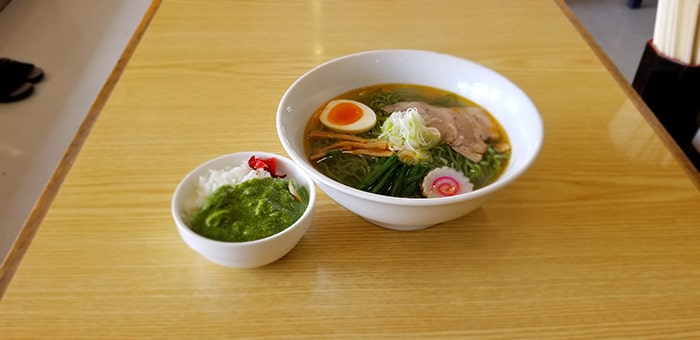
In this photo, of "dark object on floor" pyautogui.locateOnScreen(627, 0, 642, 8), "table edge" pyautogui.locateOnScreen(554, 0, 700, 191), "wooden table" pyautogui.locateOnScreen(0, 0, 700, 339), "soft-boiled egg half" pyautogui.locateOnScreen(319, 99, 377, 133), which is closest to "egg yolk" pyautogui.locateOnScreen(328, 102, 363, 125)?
"soft-boiled egg half" pyautogui.locateOnScreen(319, 99, 377, 133)

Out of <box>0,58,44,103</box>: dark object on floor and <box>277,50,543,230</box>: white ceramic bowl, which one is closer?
<box>277,50,543,230</box>: white ceramic bowl

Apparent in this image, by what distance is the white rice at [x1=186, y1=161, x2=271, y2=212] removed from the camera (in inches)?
31.8

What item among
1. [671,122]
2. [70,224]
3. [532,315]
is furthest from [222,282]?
[671,122]

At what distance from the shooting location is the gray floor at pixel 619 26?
→ 2982 millimetres

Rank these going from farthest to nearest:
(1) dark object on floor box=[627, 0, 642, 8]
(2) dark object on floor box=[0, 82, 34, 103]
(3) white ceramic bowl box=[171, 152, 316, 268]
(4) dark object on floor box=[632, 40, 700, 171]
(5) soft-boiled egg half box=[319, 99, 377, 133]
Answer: (1) dark object on floor box=[627, 0, 642, 8], (2) dark object on floor box=[0, 82, 34, 103], (4) dark object on floor box=[632, 40, 700, 171], (5) soft-boiled egg half box=[319, 99, 377, 133], (3) white ceramic bowl box=[171, 152, 316, 268]

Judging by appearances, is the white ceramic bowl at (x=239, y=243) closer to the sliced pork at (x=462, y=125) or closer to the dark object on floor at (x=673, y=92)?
the sliced pork at (x=462, y=125)

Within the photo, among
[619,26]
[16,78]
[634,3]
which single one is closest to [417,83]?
[16,78]

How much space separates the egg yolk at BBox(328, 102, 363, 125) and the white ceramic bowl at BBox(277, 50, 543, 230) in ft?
0.10

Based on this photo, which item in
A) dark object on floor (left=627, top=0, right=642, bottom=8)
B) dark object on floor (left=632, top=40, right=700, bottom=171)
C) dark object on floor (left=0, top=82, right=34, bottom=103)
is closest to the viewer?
dark object on floor (left=632, top=40, right=700, bottom=171)

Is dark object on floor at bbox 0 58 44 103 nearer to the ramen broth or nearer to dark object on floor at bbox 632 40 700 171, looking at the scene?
the ramen broth

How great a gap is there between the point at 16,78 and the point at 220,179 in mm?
2213

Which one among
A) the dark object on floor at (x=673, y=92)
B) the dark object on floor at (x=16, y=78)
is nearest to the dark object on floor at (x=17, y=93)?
the dark object on floor at (x=16, y=78)

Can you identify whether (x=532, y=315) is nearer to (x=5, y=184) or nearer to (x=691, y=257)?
(x=691, y=257)

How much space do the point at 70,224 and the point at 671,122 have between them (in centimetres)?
157
